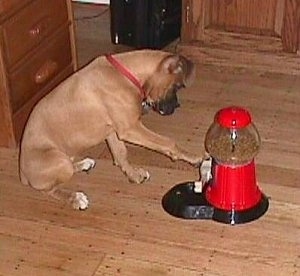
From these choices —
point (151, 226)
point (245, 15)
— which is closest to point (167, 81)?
point (151, 226)

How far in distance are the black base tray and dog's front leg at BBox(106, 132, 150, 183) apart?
5.9 inches

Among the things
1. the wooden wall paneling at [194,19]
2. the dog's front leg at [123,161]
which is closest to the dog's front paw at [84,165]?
the dog's front leg at [123,161]

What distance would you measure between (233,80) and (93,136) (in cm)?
100

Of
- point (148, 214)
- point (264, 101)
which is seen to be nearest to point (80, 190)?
point (148, 214)

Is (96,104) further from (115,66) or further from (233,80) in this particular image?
(233,80)

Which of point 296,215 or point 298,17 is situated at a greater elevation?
point 298,17

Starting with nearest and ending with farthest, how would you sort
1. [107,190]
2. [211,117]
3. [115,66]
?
[115,66] < [107,190] < [211,117]

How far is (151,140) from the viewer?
2.39m

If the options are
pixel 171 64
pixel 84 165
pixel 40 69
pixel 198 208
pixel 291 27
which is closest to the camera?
pixel 171 64

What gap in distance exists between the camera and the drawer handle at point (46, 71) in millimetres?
2816

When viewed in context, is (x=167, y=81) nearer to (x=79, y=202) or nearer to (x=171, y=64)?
(x=171, y=64)

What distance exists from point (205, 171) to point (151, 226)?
0.88 ft

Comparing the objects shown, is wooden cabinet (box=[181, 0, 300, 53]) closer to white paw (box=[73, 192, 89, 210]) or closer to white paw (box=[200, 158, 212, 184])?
white paw (box=[200, 158, 212, 184])

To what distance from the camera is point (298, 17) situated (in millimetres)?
3094
